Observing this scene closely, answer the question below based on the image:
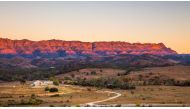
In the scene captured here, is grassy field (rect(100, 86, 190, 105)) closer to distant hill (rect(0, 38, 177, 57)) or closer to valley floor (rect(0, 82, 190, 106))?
valley floor (rect(0, 82, 190, 106))

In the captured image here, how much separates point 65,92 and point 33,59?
4030 cm

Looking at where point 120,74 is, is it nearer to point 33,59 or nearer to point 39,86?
point 39,86

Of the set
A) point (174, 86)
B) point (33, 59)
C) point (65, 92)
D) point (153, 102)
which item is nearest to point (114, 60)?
point (33, 59)

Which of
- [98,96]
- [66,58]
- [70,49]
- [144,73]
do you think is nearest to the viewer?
[98,96]

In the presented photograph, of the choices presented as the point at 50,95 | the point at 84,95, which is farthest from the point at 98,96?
the point at 50,95

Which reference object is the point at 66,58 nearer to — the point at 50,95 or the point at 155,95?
the point at 50,95

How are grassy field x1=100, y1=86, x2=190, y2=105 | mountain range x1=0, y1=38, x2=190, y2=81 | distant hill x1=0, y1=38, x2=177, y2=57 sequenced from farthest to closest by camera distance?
distant hill x1=0, y1=38, x2=177, y2=57
mountain range x1=0, y1=38, x2=190, y2=81
grassy field x1=100, y1=86, x2=190, y2=105

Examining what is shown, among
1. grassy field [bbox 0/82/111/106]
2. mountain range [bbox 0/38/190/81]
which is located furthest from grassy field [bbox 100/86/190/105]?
mountain range [bbox 0/38/190/81]

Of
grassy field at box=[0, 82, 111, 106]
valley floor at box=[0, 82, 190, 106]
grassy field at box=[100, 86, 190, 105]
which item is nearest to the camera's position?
valley floor at box=[0, 82, 190, 106]

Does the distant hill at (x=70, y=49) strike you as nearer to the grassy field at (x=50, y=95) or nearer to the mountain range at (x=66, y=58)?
the mountain range at (x=66, y=58)

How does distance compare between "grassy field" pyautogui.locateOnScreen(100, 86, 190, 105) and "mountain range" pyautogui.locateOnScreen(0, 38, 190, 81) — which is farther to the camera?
"mountain range" pyautogui.locateOnScreen(0, 38, 190, 81)

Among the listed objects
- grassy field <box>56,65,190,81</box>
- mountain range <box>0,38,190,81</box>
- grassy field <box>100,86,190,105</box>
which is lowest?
grassy field <box>100,86,190,105</box>

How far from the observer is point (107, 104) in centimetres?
3600

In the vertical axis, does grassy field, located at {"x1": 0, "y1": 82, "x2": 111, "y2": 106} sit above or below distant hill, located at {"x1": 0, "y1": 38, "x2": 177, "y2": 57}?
below
